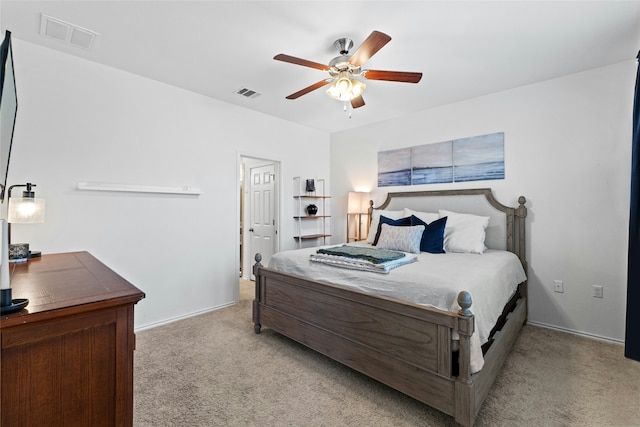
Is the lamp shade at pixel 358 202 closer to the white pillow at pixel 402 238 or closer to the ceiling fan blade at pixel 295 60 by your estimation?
the white pillow at pixel 402 238

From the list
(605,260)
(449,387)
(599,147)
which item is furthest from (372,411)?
(599,147)

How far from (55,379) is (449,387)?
5.66 ft

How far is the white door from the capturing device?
14.9ft

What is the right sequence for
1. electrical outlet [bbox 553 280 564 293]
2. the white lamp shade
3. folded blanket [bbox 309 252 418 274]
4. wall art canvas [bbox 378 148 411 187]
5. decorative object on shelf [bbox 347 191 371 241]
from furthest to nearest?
decorative object on shelf [bbox 347 191 371 241], wall art canvas [bbox 378 148 411 187], electrical outlet [bbox 553 280 564 293], folded blanket [bbox 309 252 418 274], the white lamp shade

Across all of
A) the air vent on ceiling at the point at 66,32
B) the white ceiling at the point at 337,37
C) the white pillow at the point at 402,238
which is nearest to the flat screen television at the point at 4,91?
the white ceiling at the point at 337,37

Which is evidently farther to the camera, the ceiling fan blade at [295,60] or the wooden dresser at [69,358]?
the ceiling fan blade at [295,60]

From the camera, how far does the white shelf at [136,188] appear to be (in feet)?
8.75

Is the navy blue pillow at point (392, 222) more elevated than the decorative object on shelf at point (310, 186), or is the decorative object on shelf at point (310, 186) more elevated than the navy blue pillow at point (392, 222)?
the decorative object on shelf at point (310, 186)

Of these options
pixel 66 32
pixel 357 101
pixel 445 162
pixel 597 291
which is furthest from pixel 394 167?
pixel 66 32

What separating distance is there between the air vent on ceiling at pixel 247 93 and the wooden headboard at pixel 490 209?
2388mm

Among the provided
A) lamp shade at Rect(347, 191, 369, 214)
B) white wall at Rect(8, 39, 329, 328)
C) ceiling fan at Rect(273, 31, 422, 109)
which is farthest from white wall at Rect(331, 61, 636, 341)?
white wall at Rect(8, 39, 329, 328)

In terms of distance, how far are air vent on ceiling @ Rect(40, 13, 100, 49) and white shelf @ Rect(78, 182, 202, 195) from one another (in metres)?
1.17

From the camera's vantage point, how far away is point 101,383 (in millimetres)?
930

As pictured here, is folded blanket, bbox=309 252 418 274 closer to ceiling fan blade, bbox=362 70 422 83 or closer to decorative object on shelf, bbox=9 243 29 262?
ceiling fan blade, bbox=362 70 422 83
